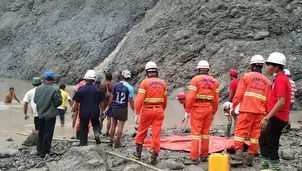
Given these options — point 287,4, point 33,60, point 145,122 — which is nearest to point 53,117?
point 145,122

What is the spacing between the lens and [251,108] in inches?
304

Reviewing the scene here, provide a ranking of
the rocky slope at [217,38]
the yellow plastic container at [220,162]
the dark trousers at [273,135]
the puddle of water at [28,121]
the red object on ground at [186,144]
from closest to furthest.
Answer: the yellow plastic container at [220,162] < the dark trousers at [273,135] < the red object on ground at [186,144] < the puddle of water at [28,121] < the rocky slope at [217,38]

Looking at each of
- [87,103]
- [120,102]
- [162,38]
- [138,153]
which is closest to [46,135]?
[87,103]

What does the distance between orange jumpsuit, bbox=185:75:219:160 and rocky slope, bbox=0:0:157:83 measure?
2498cm

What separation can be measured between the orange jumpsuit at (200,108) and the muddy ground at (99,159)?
1.21ft

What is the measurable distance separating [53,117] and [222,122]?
7696mm

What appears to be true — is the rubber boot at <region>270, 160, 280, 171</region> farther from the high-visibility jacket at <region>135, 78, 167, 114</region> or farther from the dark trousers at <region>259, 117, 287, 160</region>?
the high-visibility jacket at <region>135, 78, 167, 114</region>

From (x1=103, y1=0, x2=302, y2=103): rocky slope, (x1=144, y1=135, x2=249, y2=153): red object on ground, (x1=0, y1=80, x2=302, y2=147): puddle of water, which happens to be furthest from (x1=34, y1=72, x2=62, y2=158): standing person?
(x1=103, y1=0, x2=302, y2=103): rocky slope

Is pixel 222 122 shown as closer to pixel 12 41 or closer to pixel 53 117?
pixel 53 117

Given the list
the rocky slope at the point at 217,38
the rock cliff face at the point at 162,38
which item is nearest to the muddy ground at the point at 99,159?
the rocky slope at the point at 217,38

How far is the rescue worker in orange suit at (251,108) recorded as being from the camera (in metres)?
7.74

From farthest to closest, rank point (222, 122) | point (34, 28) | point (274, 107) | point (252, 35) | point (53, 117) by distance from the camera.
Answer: point (34, 28) < point (252, 35) < point (222, 122) < point (53, 117) < point (274, 107)

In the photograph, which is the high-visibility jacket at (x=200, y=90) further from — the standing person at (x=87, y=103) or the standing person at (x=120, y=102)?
the standing person at (x=87, y=103)

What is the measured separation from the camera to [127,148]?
30.9 ft
